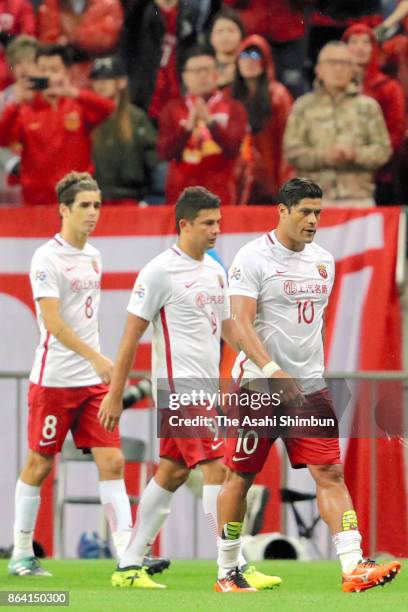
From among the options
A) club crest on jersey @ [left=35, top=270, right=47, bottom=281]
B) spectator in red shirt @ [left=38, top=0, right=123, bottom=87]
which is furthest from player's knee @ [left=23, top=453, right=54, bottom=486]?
spectator in red shirt @ [left=38, top=0, right=123, bottom=87]

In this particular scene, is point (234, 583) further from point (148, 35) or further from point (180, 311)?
point (148, 35)

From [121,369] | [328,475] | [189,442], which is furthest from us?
[189,442]

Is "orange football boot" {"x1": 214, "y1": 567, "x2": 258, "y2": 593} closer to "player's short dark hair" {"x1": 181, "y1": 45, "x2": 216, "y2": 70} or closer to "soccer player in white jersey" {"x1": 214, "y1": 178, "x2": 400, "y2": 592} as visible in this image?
"soccer player in white jersey" {"x1": 214, "y1": 178, "x2": 400, "y2": 592}

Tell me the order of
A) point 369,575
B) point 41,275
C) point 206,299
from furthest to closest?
point 41,275
point 206,299
point 369,575

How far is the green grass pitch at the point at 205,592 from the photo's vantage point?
6680 mm

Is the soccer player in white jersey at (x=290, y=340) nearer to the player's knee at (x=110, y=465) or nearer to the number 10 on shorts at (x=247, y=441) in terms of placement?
the number 10 on shorts at (x=247, y=441)

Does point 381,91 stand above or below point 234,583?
above

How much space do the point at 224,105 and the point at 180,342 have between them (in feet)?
14.4

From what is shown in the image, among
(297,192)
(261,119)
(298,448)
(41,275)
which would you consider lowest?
(298,448)

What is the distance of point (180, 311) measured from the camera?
7.77 metres

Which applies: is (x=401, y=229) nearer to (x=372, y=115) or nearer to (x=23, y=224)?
(x=372, y=115)

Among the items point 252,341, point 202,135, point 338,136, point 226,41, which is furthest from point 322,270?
point 226,41

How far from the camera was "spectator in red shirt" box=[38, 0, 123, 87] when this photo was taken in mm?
12602

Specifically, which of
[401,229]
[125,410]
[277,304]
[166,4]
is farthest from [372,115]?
[277,304]
